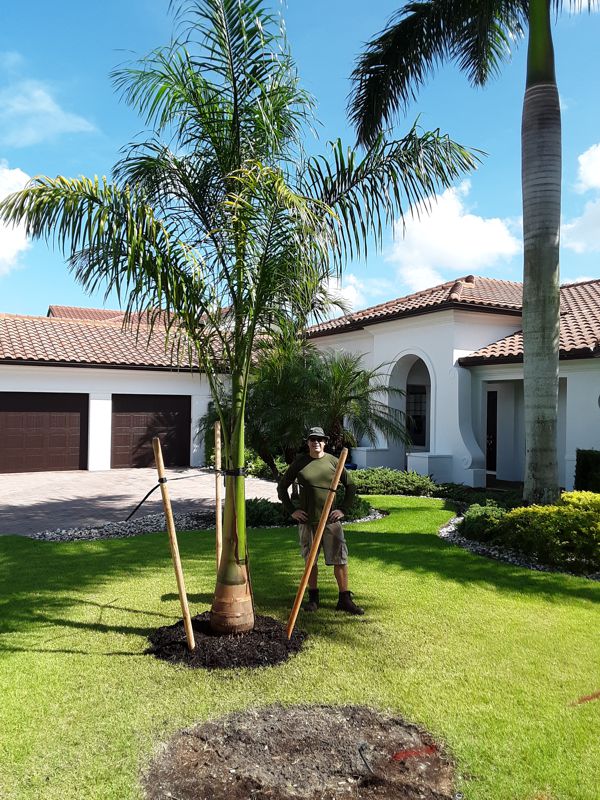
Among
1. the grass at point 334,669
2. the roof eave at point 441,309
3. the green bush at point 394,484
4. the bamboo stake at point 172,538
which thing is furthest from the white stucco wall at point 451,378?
the bamboo stake at point 172,538

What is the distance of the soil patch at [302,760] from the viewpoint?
3.44 m

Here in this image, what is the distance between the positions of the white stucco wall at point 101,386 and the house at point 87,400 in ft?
0.10

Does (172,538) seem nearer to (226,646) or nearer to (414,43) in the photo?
(226,646)

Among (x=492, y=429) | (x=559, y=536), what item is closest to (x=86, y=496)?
(x=559, y=536)

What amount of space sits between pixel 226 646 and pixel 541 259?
24.1 feet

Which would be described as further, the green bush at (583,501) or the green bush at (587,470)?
the green bush at (587,470)

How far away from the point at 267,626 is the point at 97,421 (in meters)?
16.4

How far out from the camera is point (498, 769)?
3.64 meters

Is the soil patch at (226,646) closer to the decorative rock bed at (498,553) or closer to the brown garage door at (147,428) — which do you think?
the decorative rock bed at (498,553)

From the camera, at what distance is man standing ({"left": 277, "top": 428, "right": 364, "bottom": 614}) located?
612 cm

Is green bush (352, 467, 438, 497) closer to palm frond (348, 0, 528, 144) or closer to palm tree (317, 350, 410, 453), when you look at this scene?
palm tree (317, 350, 410, 453)

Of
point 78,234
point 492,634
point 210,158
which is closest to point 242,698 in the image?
point 492,634

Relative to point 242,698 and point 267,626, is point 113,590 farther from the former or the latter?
point 242,698

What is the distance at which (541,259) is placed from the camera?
955 centimetres
